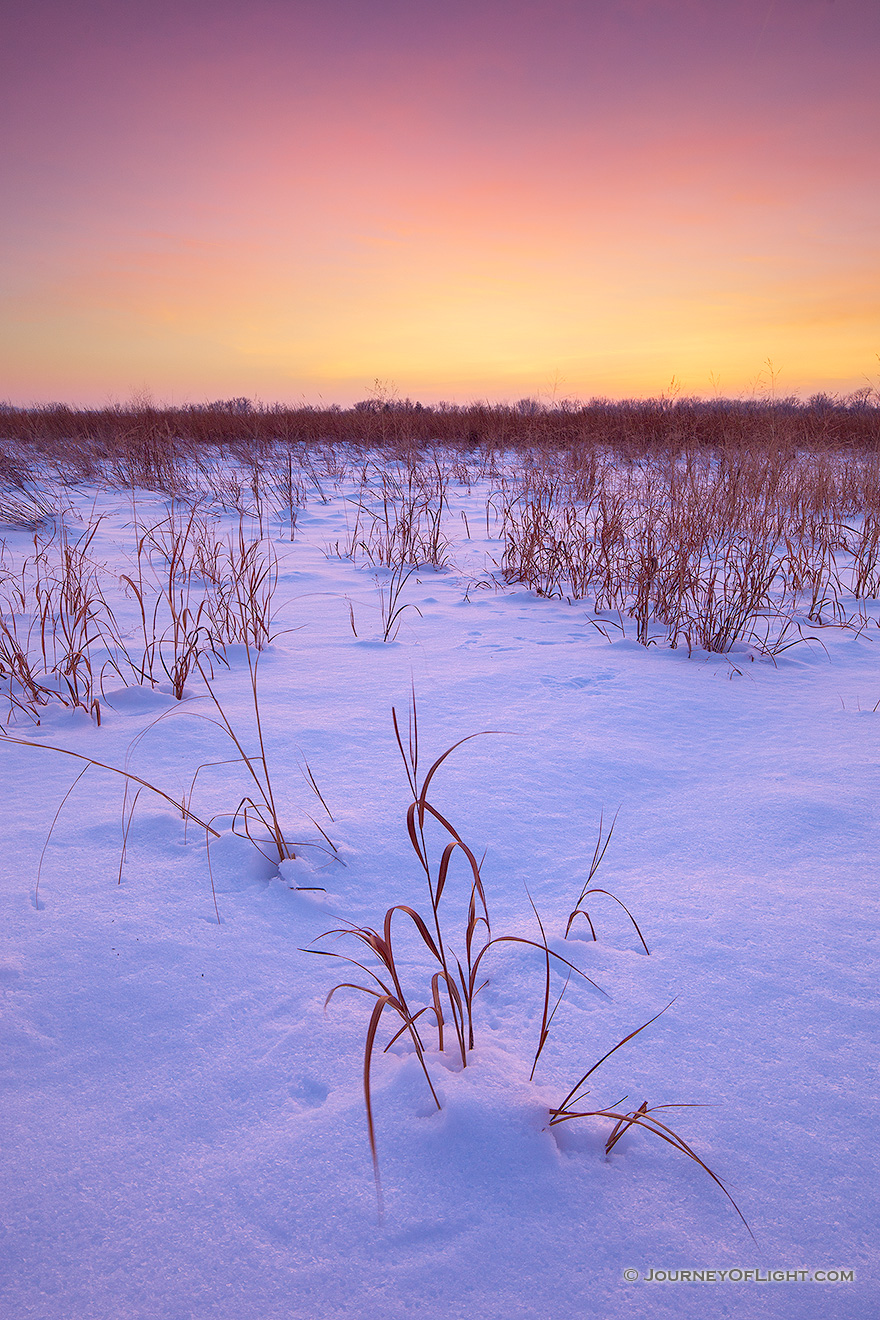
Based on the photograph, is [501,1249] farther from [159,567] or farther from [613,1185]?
[159,567]

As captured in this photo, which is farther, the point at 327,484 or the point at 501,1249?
the point at 327,484

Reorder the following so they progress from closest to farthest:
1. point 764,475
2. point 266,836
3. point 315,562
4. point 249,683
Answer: point 266,836 < point 249,683 < point 764,475 < point 315,562

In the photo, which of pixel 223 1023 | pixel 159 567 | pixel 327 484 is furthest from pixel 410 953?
pixel 327 484

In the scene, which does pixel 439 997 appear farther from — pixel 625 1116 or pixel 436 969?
pixel 625 1116

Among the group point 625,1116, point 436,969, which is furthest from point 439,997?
point 625,1116

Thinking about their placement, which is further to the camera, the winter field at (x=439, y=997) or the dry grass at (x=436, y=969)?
the dry grass at (x=436, y=969)

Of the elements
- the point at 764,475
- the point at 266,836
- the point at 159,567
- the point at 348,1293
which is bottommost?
the point at 348,1293

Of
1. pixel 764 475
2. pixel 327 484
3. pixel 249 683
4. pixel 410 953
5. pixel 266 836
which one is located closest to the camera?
pixel 410 953

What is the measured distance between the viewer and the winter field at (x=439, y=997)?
69cm

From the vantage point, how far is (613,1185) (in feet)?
2.47

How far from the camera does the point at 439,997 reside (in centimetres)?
93

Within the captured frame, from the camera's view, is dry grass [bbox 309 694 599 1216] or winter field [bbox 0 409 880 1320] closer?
winter field [bbox 0 409 880 1320]

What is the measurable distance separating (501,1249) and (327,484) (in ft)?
25.1

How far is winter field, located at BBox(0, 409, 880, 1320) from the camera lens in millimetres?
688
